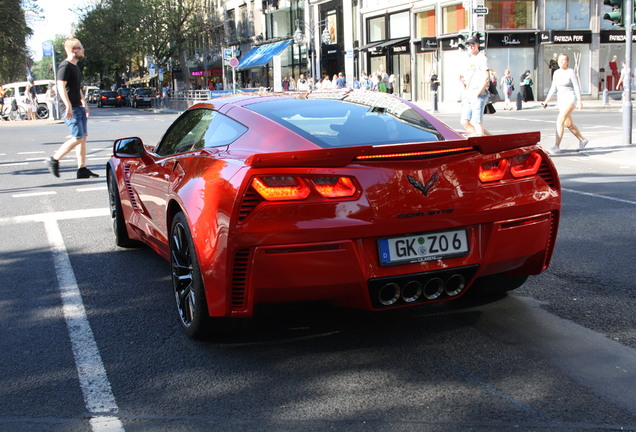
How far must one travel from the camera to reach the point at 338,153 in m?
3.52

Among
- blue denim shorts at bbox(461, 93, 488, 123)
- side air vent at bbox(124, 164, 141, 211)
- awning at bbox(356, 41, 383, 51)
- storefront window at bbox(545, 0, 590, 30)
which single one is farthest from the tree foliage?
side air vent at bbox(124, 164, 141, 211)

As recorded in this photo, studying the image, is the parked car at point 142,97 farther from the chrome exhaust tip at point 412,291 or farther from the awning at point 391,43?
the chrome exhaust tip at point 412,291

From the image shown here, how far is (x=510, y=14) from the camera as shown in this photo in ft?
128

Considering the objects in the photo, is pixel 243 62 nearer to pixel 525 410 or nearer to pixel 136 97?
pixel 136 97

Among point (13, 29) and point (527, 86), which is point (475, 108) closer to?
point (527, 86)

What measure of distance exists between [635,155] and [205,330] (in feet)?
35.2

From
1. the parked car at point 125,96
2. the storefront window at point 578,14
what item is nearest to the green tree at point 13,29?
the parked car at point 125,96

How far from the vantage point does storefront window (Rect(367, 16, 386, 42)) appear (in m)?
47.1

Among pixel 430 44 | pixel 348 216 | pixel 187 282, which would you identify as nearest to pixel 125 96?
pixel 430 44

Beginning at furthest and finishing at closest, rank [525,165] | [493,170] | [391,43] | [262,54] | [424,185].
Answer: [262,54], [391,43], [525,165], [493,170], [424,185]

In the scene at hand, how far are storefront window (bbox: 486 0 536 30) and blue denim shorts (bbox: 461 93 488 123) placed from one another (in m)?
27.1

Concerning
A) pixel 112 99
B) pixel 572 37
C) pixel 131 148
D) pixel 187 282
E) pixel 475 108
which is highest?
pixel 572 37

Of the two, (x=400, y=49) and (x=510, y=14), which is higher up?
(x=510, y=14)

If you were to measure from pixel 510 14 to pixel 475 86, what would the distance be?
28185 millimetres
